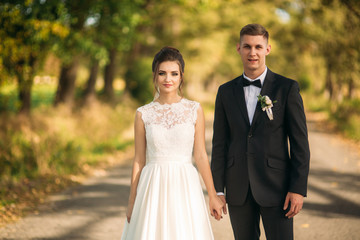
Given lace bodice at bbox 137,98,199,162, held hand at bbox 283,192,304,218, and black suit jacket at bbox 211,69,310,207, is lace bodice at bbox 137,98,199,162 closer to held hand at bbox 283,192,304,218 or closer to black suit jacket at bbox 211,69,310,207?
black suit jacket at bbox 211,69,310,207

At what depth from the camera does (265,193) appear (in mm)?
3322

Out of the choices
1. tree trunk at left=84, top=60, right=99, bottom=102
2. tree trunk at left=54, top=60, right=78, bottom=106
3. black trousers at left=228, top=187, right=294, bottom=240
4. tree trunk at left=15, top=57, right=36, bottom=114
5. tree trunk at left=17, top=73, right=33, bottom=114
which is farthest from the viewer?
tree trunk at left=84, top=60, right=99, bottom=102

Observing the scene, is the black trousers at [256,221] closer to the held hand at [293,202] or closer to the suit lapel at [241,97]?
the held hand at [293,202]

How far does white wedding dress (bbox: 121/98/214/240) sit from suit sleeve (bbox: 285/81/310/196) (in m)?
0.81

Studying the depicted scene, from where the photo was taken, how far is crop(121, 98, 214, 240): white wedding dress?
3.43 meters

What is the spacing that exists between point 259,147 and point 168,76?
95 cm

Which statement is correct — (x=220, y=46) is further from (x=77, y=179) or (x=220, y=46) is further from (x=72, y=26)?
(x=77, y=179)

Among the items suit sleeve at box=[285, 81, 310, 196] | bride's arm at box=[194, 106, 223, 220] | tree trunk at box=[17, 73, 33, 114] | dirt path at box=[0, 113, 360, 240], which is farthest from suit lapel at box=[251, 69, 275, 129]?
tree trunk at box=[17, 73, 33, 114]

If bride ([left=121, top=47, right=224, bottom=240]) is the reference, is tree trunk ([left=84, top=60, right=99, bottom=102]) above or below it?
above

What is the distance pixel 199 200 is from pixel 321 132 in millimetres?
16934

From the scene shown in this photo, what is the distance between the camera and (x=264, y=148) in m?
3.30

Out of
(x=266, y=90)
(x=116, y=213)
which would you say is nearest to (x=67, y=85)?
(x=116, y=213)

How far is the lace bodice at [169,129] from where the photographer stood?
346 centimetres

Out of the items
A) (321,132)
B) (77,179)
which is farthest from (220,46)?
(77,179)
